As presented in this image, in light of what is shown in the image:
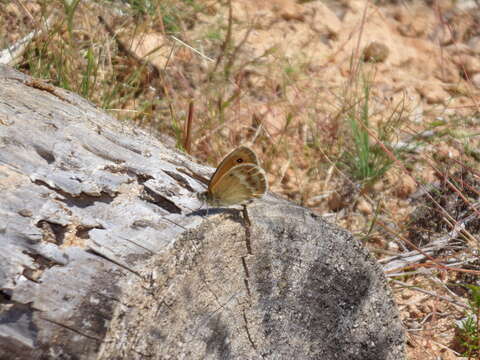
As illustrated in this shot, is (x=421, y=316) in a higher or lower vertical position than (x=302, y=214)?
lower

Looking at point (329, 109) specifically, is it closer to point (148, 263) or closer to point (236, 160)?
point (236, 160)

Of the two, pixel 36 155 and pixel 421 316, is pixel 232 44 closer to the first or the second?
pixel 421 316

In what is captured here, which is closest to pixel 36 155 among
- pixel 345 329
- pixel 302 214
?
pixel 302 214

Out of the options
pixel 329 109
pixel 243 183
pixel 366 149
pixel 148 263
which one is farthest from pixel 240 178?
pixel 329 109

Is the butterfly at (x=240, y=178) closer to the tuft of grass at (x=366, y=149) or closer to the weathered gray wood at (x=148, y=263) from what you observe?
the weathered gray wood at (x=148, y=263)

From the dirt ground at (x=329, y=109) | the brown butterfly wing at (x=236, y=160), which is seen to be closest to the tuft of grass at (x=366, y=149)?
the dirt ground at (x=329, y=109)

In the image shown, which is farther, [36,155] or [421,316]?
[421,316]
